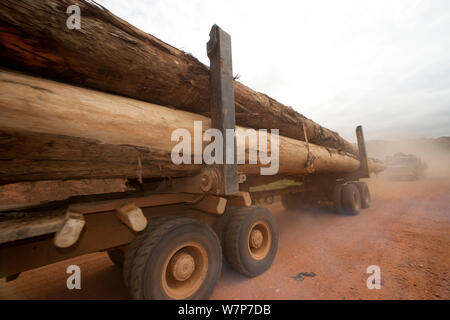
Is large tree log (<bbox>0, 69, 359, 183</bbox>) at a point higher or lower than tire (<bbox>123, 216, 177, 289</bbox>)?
higher

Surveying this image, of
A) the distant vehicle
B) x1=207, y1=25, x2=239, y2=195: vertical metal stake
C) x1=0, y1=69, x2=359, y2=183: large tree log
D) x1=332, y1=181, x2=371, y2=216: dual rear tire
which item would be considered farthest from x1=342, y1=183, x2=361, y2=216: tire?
the distant vehicle

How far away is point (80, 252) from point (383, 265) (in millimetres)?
3813

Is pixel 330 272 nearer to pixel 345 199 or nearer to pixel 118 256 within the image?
pixel 118 256

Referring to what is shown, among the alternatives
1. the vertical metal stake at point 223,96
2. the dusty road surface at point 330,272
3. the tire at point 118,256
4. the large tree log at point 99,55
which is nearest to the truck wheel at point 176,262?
the dusty road surface at point 330,272

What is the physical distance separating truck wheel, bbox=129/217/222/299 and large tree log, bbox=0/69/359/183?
613 millimetres

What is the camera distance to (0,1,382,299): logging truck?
46.9 inches

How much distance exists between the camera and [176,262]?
187cm

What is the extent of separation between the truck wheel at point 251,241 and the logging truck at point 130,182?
0.05 feet

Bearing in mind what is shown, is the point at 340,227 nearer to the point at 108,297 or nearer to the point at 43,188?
the point at 108,297

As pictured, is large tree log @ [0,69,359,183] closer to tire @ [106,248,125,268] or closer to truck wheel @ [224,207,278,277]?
truck wheel @ [224,207,278,277]

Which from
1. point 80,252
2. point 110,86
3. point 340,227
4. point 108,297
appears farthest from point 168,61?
point 340,227

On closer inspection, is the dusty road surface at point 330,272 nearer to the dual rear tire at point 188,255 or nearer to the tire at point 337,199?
the dual rear tire at point 188,255

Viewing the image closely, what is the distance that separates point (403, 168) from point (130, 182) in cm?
2239
